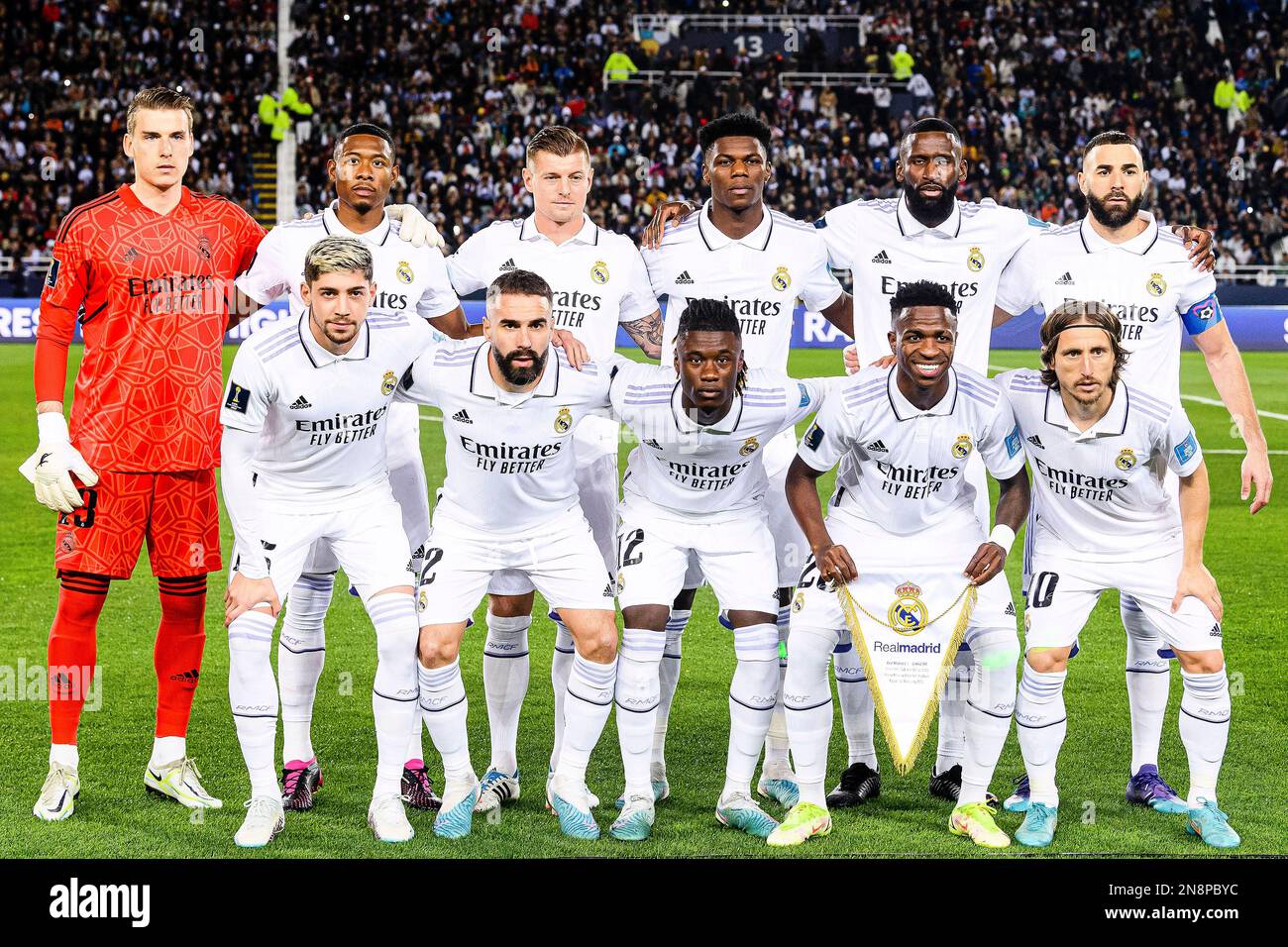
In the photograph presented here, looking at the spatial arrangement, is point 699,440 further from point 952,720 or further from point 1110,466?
point 952,720

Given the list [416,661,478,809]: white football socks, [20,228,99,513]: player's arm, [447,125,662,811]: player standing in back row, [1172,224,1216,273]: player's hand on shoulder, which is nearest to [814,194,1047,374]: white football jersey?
[1172,224,1216,273]: player's hand on shoulder

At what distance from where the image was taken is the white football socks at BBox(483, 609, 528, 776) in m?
5.52

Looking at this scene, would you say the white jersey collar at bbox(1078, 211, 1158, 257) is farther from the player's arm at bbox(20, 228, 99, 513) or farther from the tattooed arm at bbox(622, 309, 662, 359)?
the player's arm at bbox(20, 228, 99, 513)

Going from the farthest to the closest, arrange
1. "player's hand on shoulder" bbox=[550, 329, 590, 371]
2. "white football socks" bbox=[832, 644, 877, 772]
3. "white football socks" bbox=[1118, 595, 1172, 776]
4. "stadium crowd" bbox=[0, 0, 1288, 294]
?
"stadium crowd" bbox=[0, 0, 1288, 294], "white football socks" bbox=[832, 644, 877, 772], "white football socks" bbox=[1118, 595, 1172, 776], "player's hand on shoulder" bbox=[550, 329, 590, 371]

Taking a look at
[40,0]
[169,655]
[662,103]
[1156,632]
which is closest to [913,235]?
[1156,632]


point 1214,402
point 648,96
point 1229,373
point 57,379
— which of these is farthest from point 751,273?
point 648,96

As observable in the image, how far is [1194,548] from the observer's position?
198 inches

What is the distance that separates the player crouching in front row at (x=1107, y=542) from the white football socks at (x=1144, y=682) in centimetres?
31

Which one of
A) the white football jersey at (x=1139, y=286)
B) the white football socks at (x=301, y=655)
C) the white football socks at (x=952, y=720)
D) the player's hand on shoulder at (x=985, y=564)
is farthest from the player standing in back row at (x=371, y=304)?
the white football jersey at (x=1139, y=286)

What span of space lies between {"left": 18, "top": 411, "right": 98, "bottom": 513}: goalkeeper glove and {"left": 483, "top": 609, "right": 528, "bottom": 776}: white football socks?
1.53 m

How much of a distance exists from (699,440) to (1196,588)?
5.78 feet

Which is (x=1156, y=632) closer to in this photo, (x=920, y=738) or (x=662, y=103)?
A: (x=920, y=738)
